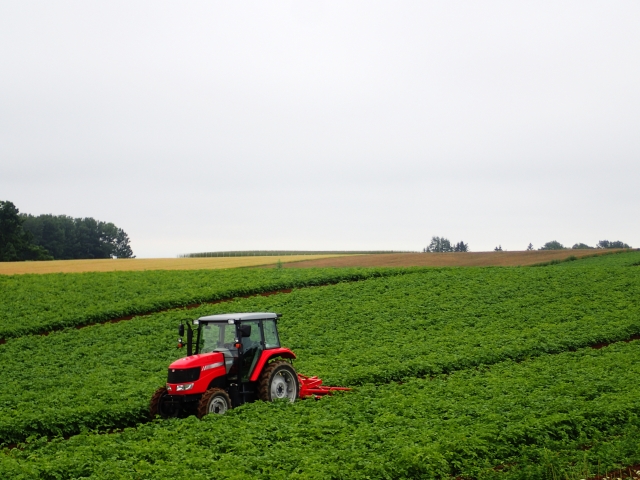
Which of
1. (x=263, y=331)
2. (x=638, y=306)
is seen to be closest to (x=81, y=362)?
(x=263, y=331)

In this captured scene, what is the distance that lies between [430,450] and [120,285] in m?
29.7

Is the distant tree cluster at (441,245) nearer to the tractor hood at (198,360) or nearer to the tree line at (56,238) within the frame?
the tree line at (56,238)

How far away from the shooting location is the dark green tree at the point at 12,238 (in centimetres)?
8200

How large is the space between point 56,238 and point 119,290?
2815 inches

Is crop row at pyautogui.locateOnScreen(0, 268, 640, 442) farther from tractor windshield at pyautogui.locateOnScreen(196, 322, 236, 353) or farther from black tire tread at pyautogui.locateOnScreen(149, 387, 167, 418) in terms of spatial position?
tractor windshield at pyautogui.locateOnScreen(196, 322, 236, 353)

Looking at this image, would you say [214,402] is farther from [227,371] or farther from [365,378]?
[365,378]

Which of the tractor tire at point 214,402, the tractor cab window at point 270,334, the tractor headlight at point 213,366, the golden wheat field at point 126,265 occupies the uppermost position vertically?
the golden wheat field at point 126,265

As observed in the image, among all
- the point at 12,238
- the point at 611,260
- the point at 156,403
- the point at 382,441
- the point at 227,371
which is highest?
the point at 12,238

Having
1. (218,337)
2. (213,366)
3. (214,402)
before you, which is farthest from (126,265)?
Result: (214,402)

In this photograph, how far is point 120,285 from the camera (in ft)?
125

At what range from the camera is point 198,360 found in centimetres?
1476

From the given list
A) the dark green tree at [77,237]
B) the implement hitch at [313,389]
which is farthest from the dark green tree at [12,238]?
the implement hitch at [313,389]

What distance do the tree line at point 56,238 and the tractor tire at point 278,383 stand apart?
74574mm

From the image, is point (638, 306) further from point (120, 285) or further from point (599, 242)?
point (599, 242)
